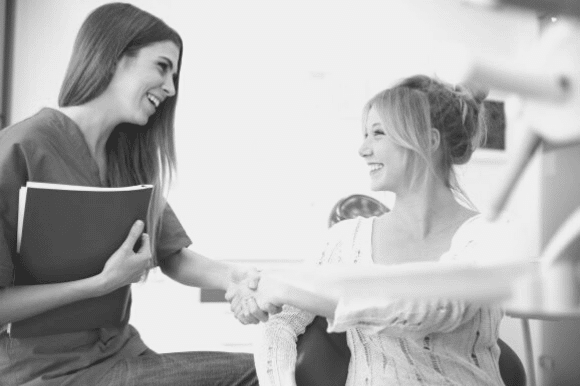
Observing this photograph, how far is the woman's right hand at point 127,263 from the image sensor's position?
1.20m

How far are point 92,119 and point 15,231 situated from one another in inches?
13.1

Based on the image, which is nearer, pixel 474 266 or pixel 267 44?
pixel 474 266

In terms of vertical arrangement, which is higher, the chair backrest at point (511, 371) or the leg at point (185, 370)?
the chair backrest at point (511, 371)

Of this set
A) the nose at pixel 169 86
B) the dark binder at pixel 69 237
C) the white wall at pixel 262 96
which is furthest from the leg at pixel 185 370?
the white wall at pixel 262 96

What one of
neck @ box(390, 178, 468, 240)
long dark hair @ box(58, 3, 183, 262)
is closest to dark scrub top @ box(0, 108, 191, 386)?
long dark hair @ box(58, 3, 183, 262)

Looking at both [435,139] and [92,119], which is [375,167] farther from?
[92,119]

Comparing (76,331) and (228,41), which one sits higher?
(228,41)

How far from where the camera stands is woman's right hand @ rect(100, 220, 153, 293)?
1198 mm

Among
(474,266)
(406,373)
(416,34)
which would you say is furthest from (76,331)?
(416,34)

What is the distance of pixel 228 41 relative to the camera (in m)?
2.76

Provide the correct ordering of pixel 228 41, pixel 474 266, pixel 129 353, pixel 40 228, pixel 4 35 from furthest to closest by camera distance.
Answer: pixel 228 41 < pixel 4 35 < pixel 129 353 < pixel 40 228 < pixel 474 266

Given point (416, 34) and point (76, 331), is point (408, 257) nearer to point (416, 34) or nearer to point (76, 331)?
point (76, 331)

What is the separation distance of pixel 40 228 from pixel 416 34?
7.64 ft

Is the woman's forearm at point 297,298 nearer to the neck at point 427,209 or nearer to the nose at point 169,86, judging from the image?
the neck at point 427,209
